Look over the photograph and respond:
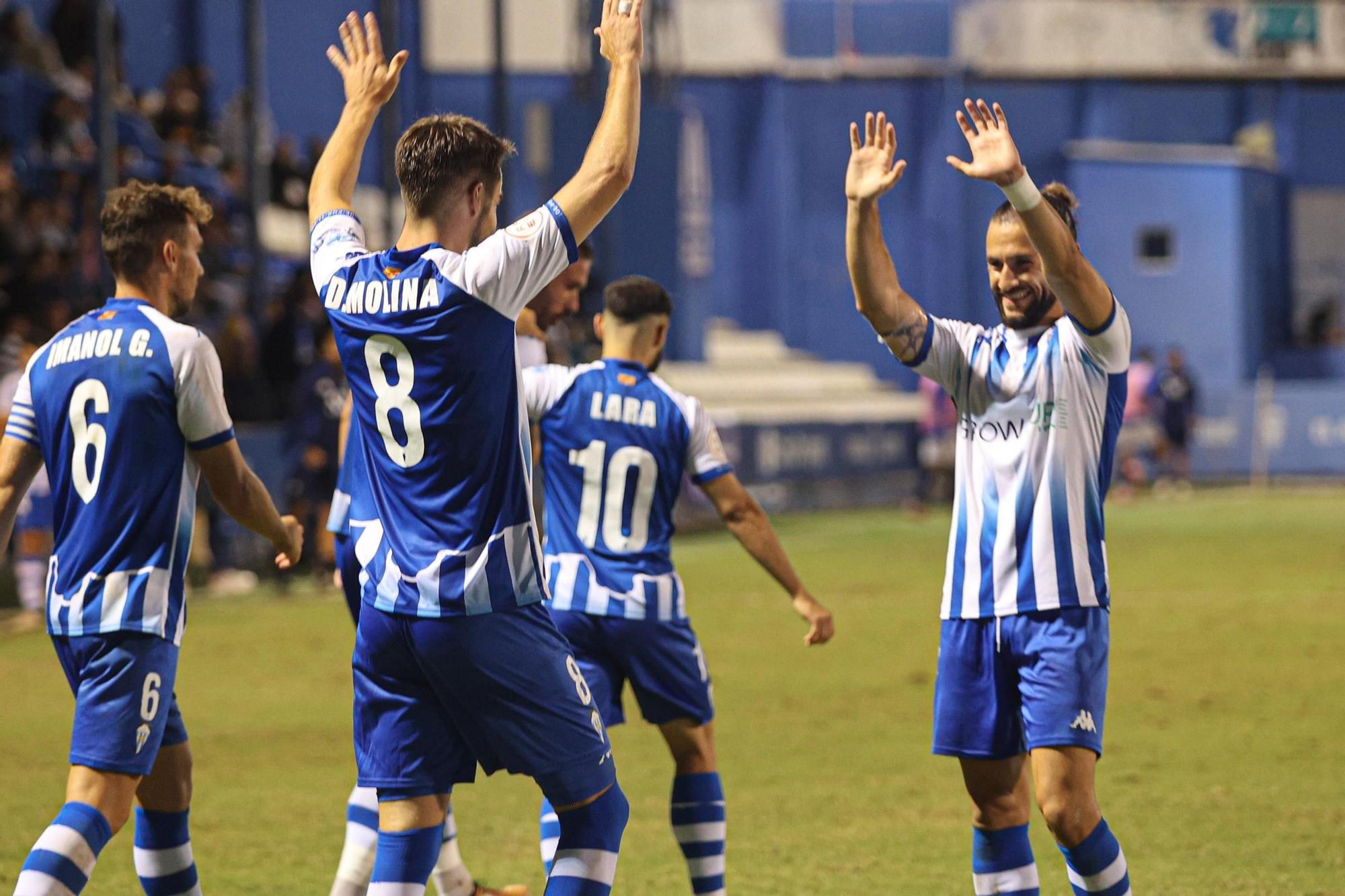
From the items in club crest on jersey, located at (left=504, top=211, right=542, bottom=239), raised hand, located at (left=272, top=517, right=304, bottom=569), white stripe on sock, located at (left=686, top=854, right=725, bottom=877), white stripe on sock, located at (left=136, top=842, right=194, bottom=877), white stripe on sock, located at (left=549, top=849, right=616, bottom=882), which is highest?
club crest on jersey, located at (left=504, top=211, right=542, bottom=239)

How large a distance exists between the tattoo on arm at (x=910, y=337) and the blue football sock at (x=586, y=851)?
1516mm

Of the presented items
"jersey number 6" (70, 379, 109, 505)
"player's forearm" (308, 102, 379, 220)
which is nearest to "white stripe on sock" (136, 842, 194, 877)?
"jersey number 6" (70, 379, 109, 505)

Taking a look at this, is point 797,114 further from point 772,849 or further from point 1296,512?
point 772,849

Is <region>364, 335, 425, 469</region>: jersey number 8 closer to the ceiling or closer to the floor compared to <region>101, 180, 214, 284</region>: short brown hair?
closer to the floor

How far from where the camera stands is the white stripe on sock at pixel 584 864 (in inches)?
155

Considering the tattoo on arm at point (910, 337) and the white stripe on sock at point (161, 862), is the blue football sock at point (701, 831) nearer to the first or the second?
the white stripe on sock at point (161, 862)

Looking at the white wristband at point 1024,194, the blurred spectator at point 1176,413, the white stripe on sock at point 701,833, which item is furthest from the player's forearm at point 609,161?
the blurred spectator at point 1176,413

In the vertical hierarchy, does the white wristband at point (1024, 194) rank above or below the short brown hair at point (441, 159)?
below

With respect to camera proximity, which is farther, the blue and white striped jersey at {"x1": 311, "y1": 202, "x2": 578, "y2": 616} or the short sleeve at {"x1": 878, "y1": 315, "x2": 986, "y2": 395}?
the short sleeve at {"x1": 878, "y1": 315, "x2": 986, "y2": 395}

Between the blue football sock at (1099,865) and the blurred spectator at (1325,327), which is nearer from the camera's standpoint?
the blue football sock at (1099,865)

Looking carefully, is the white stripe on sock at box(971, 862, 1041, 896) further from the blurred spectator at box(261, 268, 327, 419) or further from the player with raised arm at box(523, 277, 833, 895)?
the blurred spectator at box(261, 268, 327, 419)

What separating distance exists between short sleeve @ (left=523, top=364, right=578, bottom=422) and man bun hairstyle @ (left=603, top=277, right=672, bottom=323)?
0.86ft

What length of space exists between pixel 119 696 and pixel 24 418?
0.84 m

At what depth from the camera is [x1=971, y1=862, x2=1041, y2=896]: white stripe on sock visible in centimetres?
460
